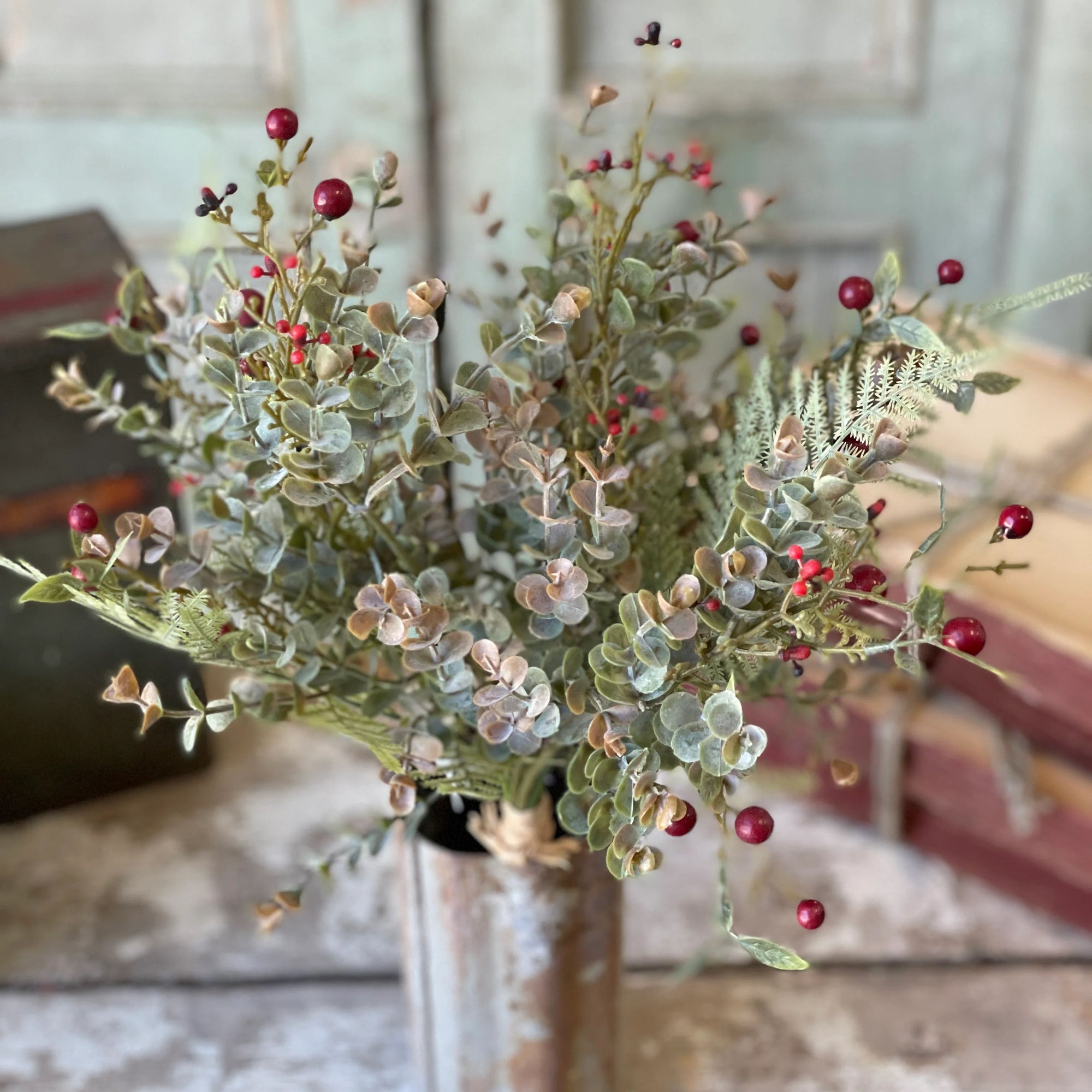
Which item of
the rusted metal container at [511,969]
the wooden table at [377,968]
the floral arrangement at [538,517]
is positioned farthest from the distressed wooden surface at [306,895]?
the floral arrangement at [538,517]

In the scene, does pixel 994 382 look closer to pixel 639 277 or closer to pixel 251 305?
pixel 639 277

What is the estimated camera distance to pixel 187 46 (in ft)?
4.60

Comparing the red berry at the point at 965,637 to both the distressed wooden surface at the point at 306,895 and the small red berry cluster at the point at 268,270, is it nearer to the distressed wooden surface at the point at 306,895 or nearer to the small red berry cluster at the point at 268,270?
the small red berry cluster at the point at 268,270

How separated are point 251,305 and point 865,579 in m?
0.25

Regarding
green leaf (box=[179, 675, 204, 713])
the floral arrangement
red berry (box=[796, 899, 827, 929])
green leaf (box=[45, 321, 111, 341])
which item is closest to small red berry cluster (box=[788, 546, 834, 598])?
the floral arrangement

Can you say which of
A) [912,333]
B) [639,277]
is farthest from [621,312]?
[912,333]

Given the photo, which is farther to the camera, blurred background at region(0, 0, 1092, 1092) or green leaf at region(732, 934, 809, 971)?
blurred background at region(0, 0, 1092, 1092)

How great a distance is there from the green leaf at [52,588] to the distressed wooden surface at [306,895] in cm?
43

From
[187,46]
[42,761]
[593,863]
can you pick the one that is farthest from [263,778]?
[187,46]

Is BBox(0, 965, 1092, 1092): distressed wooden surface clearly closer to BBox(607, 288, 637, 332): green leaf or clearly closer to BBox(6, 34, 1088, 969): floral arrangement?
BBox(6, 34, 1088, 969): floral arrangement

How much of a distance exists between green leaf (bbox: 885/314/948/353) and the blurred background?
0.09 metres

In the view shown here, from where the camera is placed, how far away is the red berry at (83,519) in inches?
17.5

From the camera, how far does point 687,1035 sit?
75 cm

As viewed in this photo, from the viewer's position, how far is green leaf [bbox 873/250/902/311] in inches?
19.0
